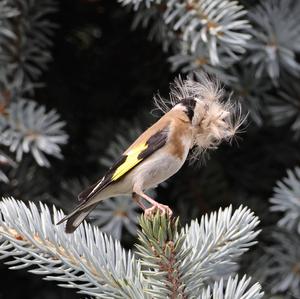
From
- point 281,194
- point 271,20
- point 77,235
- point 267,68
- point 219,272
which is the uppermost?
point 271,20

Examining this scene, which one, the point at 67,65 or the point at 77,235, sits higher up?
the point at 67,65

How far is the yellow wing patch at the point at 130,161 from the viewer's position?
1.79m

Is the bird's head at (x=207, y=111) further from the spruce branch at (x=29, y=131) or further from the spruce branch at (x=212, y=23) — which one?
the spruce branch at (x=29, y=131)

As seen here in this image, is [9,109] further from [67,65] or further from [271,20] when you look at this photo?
[271,20]

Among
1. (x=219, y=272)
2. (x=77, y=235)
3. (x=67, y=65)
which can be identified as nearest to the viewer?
(x=77, y=235)

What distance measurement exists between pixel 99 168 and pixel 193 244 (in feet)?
2.87

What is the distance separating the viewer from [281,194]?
203 centimetres

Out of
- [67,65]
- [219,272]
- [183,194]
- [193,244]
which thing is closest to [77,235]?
[193,244]

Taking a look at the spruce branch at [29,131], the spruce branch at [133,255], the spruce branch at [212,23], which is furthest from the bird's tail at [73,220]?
the spruce branch at [212,23]

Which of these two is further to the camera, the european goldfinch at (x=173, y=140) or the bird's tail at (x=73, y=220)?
the european goldfinch at (x=173, y=140)

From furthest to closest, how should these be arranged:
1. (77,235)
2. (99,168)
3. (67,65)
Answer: (67,65) < (99,168) < (77,235)

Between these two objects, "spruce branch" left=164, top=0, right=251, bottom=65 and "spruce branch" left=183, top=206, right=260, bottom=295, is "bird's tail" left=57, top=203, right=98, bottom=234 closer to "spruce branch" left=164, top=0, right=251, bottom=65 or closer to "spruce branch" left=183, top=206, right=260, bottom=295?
"spruce branch" left=183, top=206, right=260, bottom=295

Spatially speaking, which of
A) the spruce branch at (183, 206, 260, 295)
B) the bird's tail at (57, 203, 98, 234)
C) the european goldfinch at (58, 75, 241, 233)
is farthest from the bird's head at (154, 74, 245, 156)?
the bird's tail at (57, 203, 98, 234)

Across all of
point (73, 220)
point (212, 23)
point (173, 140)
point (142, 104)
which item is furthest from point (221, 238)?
point (142, 104)
